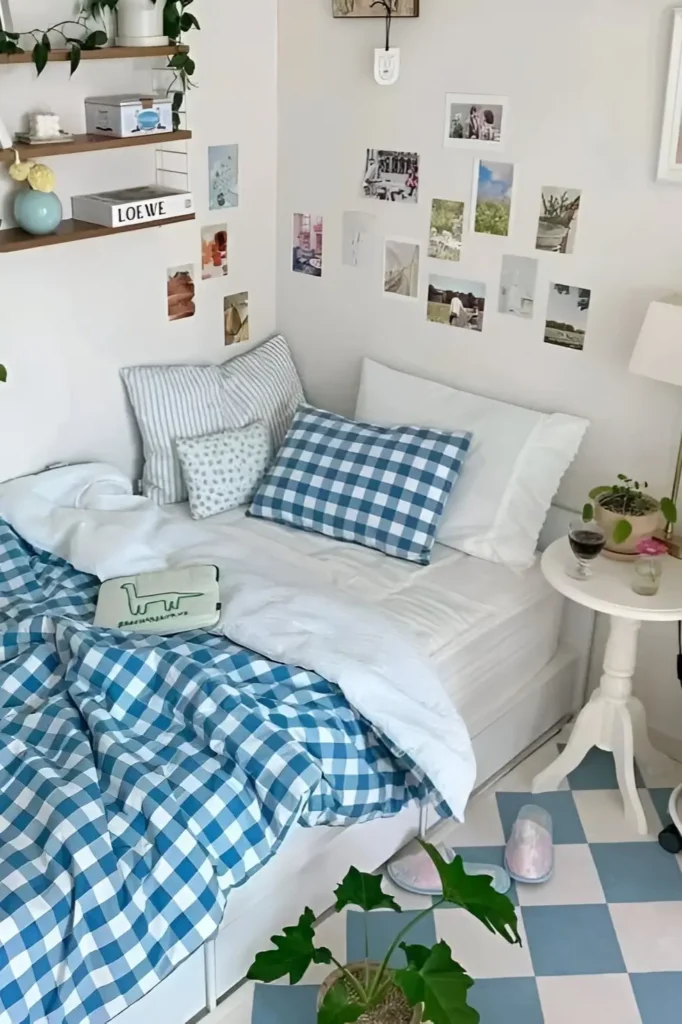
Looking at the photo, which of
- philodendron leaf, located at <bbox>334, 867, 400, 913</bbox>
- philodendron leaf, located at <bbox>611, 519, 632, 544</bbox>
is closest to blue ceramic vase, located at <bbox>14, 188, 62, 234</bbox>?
philodendron leaf, located at <bbox>611, 519, 632, 544</bbox>

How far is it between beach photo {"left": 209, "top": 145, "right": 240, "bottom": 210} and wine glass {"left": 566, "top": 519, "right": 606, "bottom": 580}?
133 centimetres

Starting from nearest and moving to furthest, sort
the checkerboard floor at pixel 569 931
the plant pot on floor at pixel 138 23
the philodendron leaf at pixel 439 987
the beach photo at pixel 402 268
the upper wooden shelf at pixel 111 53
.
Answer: the philodendron leaf at pixel 439 987, the checkerboard floor at pixel 569 931, the upper wooden shelf at pixel 111 53, the plant pot on floor at pixel 138 23, the beach photo at pixel 402 268

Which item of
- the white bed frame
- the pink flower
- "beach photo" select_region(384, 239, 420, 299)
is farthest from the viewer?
"beach photo" select_region(384, 239, 420, 299)

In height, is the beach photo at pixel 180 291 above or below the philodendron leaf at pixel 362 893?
above

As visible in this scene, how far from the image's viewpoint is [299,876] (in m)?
2.01

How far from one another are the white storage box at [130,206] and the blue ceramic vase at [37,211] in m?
0.11

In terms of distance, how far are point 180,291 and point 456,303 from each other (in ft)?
2.40

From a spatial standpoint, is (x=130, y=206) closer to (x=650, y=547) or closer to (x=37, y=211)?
(x=37, y=211)

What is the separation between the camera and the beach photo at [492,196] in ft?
8.29

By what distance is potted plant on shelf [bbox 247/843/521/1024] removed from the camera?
1575 millimetres

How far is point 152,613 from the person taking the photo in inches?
85.0

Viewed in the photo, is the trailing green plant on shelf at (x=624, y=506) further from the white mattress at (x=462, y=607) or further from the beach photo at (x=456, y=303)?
the beach photo at (x=456, y=303)

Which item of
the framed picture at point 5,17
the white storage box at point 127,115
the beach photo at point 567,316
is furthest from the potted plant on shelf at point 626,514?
the framed picture at point 5,17

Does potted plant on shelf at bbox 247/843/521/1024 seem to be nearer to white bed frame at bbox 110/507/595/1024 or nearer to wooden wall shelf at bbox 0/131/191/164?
white bed frame at bbox 110/507/595/1024
